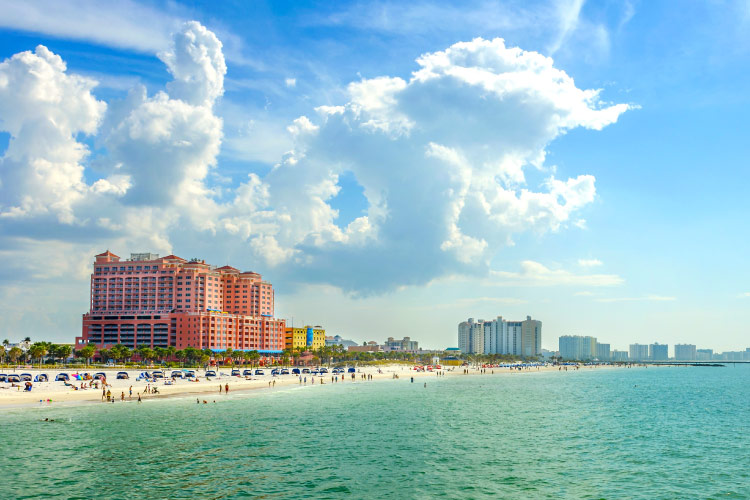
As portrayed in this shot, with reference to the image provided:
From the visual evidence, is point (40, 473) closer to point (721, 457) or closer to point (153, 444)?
point (153, 444)

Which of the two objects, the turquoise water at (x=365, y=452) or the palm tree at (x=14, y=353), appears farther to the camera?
the palm tree at (x=14, y=353)

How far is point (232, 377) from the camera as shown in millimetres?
163625

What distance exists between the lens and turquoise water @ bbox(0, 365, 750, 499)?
44.8 meters

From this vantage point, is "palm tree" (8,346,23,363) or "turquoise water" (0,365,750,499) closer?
"turquoise water" (0,365,750,499)

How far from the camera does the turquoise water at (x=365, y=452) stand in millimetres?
44812

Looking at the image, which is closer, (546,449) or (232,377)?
(546,449)

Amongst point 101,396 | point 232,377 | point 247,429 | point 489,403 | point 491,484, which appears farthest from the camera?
point 232,377

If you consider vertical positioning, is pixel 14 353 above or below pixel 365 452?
below

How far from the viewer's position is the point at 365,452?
58.5m

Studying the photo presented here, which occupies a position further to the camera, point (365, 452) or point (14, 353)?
point (14, 353)

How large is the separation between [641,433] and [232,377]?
116 meters

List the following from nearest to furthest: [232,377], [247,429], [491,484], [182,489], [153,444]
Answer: [182,489] < [491,484] < [153,444] < [247,429] < [232,377]

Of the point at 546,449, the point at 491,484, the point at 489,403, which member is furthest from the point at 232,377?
the point at 491,484

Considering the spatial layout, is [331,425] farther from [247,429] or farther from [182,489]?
[182,489]
